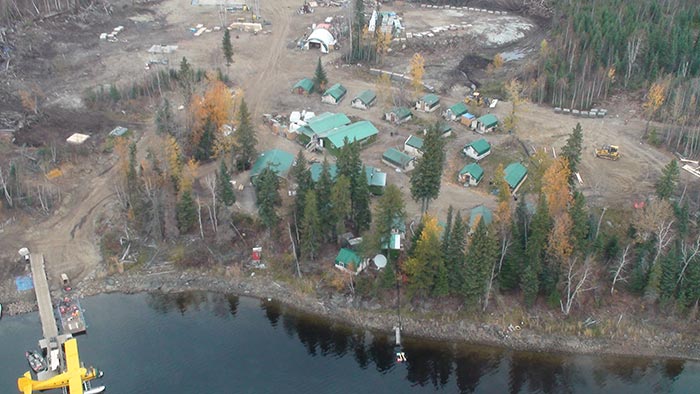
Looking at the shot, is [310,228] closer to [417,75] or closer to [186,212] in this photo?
[186,212]

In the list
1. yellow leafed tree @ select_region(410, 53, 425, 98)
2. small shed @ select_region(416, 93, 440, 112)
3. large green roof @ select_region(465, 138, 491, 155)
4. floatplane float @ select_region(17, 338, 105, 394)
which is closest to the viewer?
floatplane float @ select_region(17, 338, 105, 394)

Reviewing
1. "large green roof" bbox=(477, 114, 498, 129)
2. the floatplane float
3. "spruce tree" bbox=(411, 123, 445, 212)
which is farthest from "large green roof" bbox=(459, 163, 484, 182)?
the floatplane float

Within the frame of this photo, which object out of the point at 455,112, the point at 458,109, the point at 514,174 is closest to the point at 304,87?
the point at 455,112

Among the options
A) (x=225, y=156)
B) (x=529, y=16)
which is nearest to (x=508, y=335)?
(x=225, y=156)

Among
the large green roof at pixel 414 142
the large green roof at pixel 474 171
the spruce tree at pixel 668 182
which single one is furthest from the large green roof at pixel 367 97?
the spruce tree at pixel 668 182

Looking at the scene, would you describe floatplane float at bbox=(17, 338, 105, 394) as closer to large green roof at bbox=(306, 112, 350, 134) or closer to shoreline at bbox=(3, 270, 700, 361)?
shoreline at bbox=(3, 270, 700, 361)

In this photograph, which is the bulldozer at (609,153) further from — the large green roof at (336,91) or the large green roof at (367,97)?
the large green roof at (336,91)
